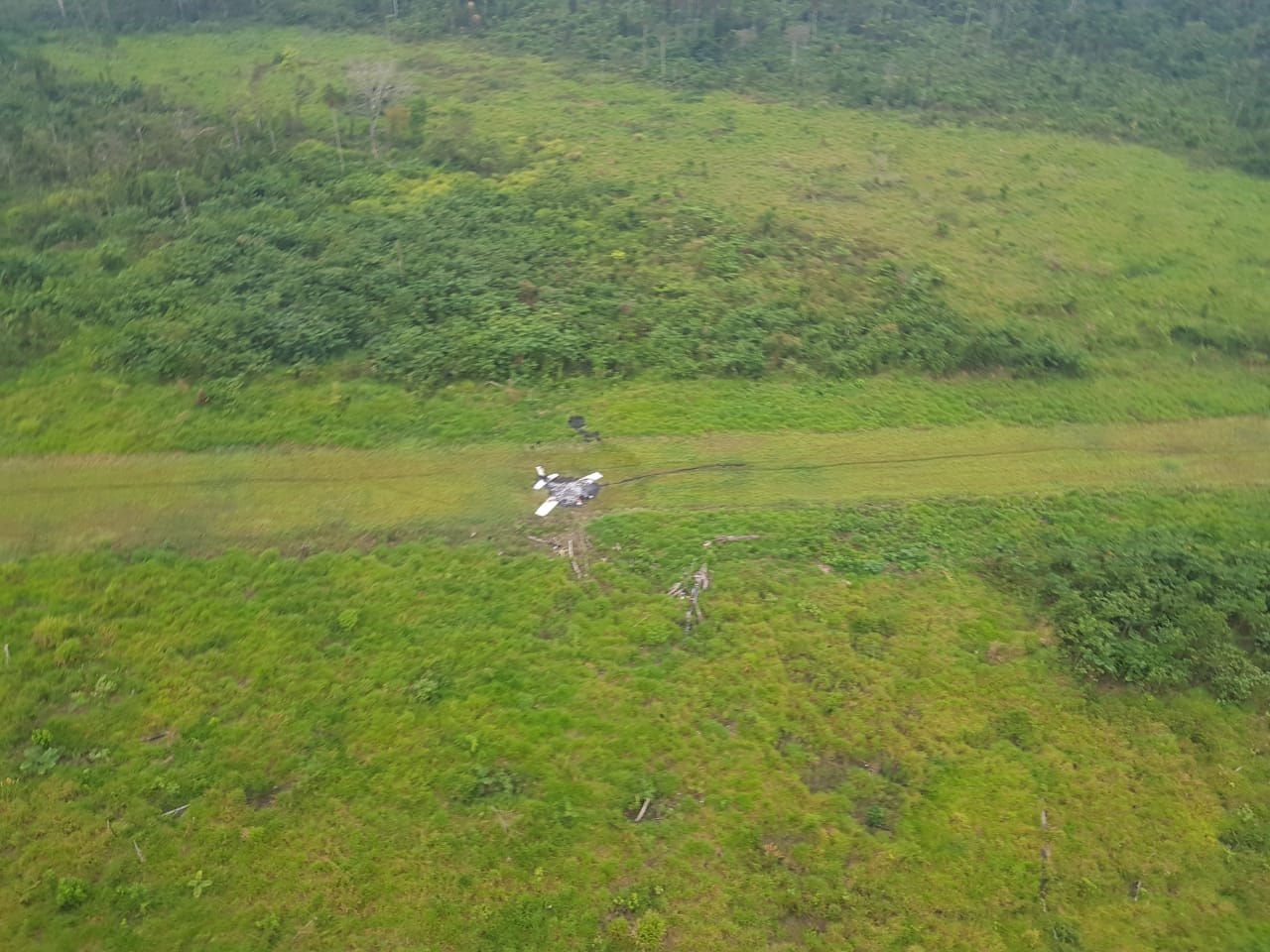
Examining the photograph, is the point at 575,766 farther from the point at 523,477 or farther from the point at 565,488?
the point at 523,477

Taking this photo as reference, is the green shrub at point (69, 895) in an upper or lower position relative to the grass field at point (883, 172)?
lower

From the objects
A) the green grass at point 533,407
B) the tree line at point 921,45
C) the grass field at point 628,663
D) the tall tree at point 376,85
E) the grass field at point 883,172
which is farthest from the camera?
the tree line at point 921,45

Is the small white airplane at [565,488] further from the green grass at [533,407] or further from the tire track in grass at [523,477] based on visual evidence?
the green grass at [533,407]

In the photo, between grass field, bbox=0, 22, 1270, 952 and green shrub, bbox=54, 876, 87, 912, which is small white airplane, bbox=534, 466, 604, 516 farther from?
green shrub, bbox=54, 876, 87, 912

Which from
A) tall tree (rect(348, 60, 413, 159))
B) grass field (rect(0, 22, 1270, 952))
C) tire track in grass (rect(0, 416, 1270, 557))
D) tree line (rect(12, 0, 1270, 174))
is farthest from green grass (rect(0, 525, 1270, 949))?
tree line (rect(12, 0, 1270, 174))

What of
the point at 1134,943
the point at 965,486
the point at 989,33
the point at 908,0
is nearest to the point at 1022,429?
the point at 965,486

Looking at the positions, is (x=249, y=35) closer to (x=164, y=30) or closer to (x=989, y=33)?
(x=164, y=30)

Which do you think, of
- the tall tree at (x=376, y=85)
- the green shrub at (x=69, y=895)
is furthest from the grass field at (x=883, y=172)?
the green shrub at (x=69, y=895)
